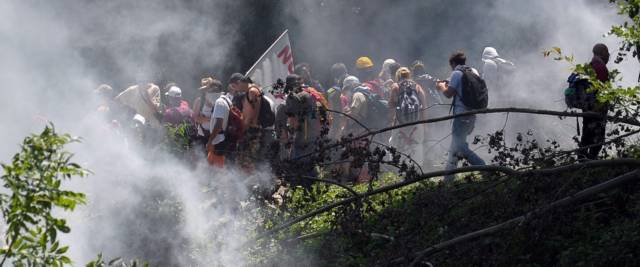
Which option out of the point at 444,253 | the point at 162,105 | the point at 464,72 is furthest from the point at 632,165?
the point at 162,105

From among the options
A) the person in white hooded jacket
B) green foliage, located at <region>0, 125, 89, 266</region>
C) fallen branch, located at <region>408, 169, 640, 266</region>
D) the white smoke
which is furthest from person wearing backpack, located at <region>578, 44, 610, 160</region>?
green foliage, located at <region>0, 125, 89, 266</region>

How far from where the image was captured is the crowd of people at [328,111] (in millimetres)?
8059

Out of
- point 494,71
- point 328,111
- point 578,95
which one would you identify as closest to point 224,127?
point 328,111

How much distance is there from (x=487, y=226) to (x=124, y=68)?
6.87 metres

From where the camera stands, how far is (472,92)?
362 inches

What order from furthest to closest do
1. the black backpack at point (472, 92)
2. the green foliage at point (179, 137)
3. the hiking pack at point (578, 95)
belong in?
1. the green foliage at point (179, 137)
2. the black backpack at point (472, 92)
3. the hiking pack at point (578, 95)

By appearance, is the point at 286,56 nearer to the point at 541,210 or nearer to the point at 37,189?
the point at 541,210

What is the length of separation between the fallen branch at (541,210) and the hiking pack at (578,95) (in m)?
0.76

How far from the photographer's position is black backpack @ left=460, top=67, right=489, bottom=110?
9.20 m

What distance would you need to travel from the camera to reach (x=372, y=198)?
7.20m

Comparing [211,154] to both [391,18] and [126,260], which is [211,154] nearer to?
Answer: [126,260]

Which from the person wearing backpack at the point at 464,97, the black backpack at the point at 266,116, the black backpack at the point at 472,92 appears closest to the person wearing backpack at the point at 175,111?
the black backpack at the point at 266,116

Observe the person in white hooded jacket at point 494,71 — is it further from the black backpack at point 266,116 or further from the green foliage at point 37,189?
the green foliage at point 37,189

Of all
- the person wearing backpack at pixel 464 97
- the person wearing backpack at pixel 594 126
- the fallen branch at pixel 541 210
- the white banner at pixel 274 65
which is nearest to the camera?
the fallen branch at pixel 541 210
